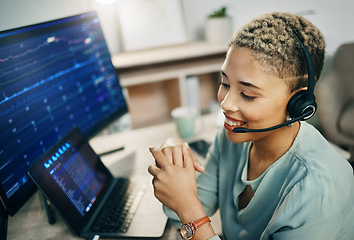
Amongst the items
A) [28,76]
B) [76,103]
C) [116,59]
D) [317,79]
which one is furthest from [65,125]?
[116,59]

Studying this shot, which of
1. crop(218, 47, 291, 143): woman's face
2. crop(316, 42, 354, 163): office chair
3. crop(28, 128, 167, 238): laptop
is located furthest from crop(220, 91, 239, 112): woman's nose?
crop(316, 42, 354, 163): office chair

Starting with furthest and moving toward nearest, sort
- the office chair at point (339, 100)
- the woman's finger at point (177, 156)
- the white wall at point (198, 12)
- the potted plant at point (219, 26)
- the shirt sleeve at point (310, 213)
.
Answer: the potted plant at point (219, 26) → the office chair at point (339, 100) → the white wall at point (198, 12) → the woman's finger at point (177, 156) → the shirt sleeve at point (310, 213)

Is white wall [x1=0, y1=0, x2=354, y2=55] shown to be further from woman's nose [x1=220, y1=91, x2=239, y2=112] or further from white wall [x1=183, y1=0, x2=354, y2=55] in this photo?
woman's nose [x1=220, y1=91, x2=239, y2=112]

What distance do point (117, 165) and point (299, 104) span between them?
0.72 meters

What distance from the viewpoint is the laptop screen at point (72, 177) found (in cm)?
71

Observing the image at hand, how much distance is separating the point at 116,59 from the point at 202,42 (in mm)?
691

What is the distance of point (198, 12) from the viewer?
7.38ft

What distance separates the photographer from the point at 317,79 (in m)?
0.70

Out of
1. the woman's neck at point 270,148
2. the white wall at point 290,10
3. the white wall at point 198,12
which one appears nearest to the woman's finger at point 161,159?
the woman's neck at point 270,148

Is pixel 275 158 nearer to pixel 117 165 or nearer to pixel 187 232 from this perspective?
pixel 187 232

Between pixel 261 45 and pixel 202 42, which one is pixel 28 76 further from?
pixel 202 42

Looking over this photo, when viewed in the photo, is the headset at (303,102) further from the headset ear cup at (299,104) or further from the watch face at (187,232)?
the watch face at (187,232)

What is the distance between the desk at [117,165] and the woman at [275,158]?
0.17 meters

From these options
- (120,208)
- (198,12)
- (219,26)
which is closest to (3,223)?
(120,208)
